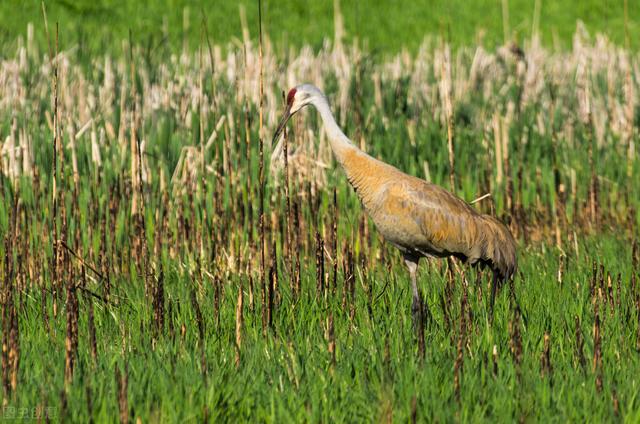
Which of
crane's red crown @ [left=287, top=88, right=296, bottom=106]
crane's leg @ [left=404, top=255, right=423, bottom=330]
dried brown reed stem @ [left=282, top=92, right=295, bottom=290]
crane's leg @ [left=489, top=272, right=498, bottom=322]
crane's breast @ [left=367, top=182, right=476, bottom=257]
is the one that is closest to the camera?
crane's leg @ [left=404, top=255, right=423, bottom=330]

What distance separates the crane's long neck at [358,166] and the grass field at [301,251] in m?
0.28

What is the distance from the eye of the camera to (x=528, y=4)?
17344 mm

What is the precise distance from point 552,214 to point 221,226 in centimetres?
254

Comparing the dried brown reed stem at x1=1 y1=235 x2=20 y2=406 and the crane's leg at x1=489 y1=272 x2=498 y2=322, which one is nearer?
the dried brown reed stem at x1=1 y1=235 x2=20 y2=406

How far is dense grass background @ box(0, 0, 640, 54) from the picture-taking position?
14750 millimetres

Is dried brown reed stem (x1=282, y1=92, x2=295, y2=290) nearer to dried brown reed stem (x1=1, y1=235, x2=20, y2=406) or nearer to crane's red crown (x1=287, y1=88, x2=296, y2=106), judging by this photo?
crane's red crown (x1=287, y1=88, x2=296, y2=106)

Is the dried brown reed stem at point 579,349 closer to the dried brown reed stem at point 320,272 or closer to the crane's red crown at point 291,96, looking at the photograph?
the dried brown reed stem at point 320,272

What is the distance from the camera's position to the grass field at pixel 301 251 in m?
4.12

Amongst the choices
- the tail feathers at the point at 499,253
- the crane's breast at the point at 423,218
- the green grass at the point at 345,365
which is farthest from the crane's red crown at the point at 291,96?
the tail feathers at the point at 499,253

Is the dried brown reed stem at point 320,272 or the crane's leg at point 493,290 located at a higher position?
the dried brown reed stem at point 320,272

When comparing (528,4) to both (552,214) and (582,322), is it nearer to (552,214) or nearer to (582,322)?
(552,214)

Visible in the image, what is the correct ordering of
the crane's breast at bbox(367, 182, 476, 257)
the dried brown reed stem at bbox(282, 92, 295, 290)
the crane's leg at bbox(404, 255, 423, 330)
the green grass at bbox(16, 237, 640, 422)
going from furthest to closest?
the crane's breast at bbox(367, 182, 476, 257) → the dried brown reed stem at bbox(282, 92, 295, 290) → the crane's leg at bbox(404, 255, 423, 330) → the green grass at bbox(16, 237, 640, 422)

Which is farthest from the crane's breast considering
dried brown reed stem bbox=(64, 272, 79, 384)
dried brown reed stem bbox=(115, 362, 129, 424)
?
dried brown reed stem bbox=(115, 362, 129, 424)

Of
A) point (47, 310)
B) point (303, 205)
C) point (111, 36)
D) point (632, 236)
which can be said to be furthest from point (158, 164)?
point (111, 36)
